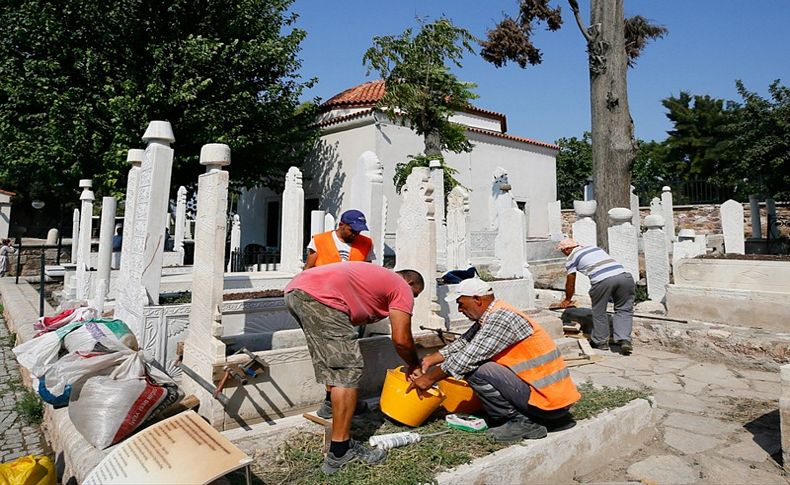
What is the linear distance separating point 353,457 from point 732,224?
14.2 meters

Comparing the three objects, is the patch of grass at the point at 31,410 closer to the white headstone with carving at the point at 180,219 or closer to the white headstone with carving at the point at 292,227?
the white headstone with carving at the point at 292,227

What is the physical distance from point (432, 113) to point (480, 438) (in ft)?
36.0

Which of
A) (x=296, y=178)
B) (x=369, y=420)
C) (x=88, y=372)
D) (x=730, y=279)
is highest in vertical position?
(x=296, y=178)

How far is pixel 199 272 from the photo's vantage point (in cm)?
358

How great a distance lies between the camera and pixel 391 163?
15.7 m

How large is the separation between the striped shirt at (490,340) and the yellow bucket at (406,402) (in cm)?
27

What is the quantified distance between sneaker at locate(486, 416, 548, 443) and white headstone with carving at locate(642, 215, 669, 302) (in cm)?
581

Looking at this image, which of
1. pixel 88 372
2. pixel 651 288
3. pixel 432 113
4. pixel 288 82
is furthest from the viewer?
pixel 288 82

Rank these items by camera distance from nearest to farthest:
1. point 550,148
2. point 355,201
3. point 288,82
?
point 355,201 → point 288,82 → point 550,148

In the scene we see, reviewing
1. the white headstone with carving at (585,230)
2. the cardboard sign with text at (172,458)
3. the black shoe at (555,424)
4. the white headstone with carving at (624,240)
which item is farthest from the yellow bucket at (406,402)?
the white headstone with carving at (585,230)

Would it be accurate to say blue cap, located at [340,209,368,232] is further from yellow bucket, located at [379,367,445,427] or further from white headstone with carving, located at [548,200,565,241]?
white headstone with carving, located at [548,200,565,241]

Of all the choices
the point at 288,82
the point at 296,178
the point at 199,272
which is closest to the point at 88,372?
the point at 199,272

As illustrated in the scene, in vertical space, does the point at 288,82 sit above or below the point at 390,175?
above

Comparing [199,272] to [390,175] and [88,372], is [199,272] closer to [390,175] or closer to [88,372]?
[88,372]
